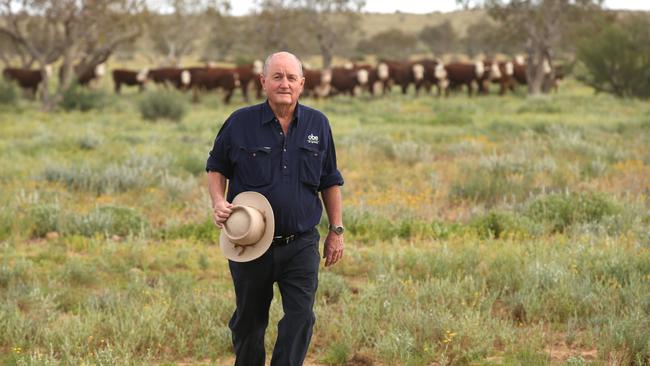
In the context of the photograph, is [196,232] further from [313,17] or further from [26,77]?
[313,17]

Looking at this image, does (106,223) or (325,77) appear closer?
(106,223)

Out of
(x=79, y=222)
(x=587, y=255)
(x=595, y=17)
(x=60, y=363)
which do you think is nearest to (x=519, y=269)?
(x=587, y=255)

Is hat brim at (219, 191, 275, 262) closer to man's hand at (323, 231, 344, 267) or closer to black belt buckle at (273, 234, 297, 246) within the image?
black belt buckle at (273, 234, 297, 246)

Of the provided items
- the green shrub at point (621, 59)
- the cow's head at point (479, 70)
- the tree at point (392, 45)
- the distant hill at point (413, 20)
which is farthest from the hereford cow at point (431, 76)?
the distant hill at point (413, 20)

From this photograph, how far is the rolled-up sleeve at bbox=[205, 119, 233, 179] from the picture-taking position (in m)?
4.47

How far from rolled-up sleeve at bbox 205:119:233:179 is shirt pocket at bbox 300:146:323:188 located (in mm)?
404

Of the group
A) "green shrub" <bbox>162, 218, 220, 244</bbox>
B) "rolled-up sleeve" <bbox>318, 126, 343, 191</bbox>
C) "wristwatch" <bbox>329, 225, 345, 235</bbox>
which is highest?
"rolled-up sleeve" <bbox>318, 126, 343, 191</bbox>

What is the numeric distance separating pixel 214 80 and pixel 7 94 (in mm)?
9537

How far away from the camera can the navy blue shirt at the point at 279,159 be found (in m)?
4.35

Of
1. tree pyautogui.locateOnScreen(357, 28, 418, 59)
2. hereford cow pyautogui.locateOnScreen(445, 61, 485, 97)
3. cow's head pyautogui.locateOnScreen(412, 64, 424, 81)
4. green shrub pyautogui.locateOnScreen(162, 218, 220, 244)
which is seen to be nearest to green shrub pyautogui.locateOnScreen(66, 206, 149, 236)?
green shrub pyautogui.locateOnScreen(162, 218, 220, 244)

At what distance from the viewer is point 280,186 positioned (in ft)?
14.3

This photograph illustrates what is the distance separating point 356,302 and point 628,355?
6.90 ft

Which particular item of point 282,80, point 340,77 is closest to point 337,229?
point 282,80

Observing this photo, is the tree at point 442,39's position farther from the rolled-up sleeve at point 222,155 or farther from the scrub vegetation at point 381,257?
the rolled-up sleeve at point 222,155
